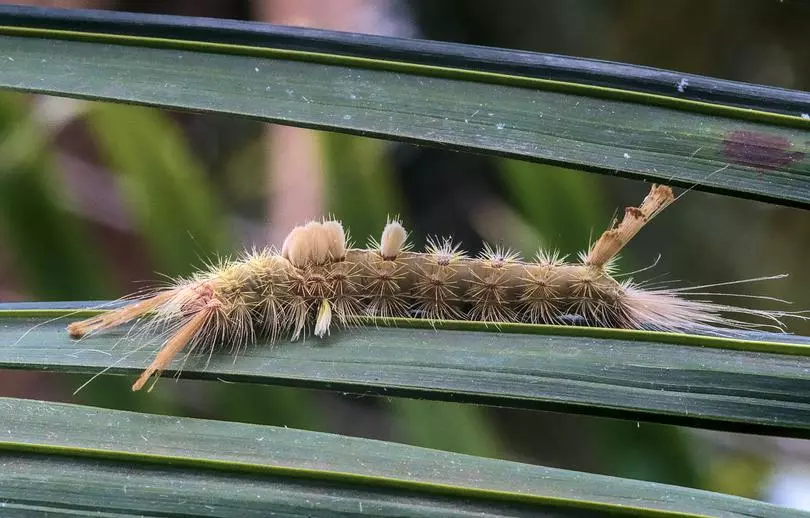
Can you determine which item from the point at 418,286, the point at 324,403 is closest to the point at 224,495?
the point at 418,286

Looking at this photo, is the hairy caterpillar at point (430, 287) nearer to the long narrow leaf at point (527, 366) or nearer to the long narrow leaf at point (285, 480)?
the long narrow leaf at point (527, 366)

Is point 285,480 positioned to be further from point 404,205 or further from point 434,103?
point 404,205

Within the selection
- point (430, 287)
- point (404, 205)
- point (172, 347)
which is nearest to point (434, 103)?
point (430, 287)

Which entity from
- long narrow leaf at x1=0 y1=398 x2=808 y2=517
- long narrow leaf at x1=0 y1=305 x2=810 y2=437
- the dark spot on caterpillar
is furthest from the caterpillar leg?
the dark spot on caterpillar

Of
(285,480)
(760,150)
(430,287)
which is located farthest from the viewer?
(430,287)

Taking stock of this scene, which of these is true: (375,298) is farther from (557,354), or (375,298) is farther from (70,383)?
(70,383)

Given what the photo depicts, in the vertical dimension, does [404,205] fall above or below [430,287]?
above

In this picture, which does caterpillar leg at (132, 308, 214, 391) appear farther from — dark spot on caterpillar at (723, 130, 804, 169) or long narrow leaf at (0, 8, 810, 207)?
dark spot on caterpillar at (723, 130, 804, 169)
